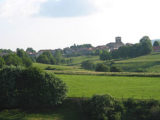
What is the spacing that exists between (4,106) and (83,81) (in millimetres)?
15813

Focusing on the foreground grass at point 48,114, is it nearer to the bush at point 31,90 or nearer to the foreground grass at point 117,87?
the bush at point 31,90

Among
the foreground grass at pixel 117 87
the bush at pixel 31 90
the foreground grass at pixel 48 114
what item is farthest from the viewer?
the foreground grass at pixel 117 87

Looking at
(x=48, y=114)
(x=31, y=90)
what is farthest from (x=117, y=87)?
(x=31, y=90)

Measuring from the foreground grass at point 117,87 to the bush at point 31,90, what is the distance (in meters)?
2.91

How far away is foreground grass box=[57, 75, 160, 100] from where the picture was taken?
104ft

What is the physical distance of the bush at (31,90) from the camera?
30438 millimetres

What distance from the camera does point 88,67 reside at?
96875mm

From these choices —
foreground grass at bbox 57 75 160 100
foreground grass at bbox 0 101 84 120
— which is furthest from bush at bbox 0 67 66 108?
foreground grass at bbox 57 75 160 100

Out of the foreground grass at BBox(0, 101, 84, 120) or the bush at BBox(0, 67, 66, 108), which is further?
the bush at BBox(0, 67, 66, 108)

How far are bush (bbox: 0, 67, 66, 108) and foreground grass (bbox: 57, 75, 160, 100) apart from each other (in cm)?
291

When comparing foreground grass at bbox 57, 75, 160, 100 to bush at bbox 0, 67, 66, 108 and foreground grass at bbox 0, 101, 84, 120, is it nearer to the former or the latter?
foreground grass at bbox 0, 101, 84, 120

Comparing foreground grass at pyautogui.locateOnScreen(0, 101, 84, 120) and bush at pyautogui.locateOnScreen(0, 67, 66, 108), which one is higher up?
bush at pyautogui.locateOnScreen(0, 67, 66, 108)

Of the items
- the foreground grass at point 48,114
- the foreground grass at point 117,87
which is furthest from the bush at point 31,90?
the foreground grass at point 117,87

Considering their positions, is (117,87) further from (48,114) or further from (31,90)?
(31,90)
